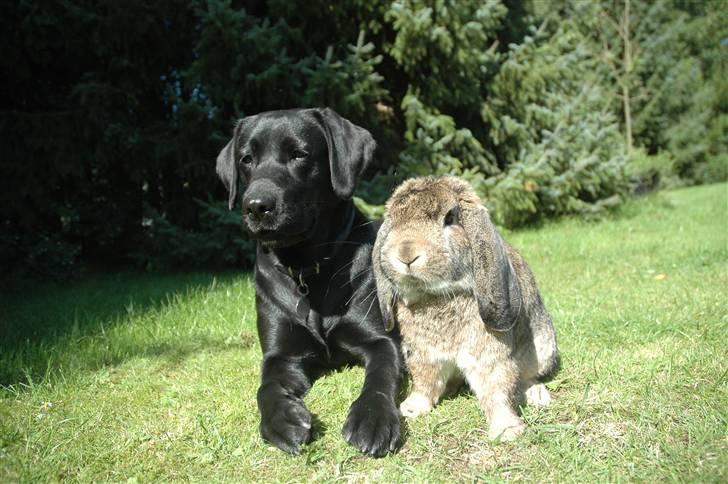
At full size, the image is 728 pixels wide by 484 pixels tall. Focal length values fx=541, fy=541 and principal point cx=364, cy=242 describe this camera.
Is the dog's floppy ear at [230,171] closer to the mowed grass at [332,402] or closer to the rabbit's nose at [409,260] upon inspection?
the mowed grass at [332,402]

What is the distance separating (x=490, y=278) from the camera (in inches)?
84.8

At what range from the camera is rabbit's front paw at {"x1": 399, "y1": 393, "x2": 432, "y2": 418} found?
241cm

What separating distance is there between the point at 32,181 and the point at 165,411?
5.81 meters

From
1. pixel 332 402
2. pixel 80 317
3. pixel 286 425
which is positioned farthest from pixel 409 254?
pixel 80 317

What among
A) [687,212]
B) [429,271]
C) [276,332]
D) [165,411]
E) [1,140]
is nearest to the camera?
[429,271]

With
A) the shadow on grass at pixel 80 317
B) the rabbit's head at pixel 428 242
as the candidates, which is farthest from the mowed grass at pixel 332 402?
the rabbit's head at pixel 428 242

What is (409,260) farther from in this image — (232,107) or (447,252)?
(232,107)

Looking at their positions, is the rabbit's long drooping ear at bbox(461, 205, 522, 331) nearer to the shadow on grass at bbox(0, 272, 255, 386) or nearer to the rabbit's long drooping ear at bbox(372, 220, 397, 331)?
the rabbit's long drooping ear at bbox(372, 220, 397, 331)

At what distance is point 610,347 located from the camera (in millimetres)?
3162

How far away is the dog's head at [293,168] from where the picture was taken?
273cm

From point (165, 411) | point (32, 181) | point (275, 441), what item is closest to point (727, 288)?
point (275, 441)

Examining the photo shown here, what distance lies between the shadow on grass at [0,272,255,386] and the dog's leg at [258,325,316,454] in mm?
914

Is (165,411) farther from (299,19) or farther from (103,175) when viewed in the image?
(103,175)

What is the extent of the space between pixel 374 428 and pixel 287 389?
2.19 feet
